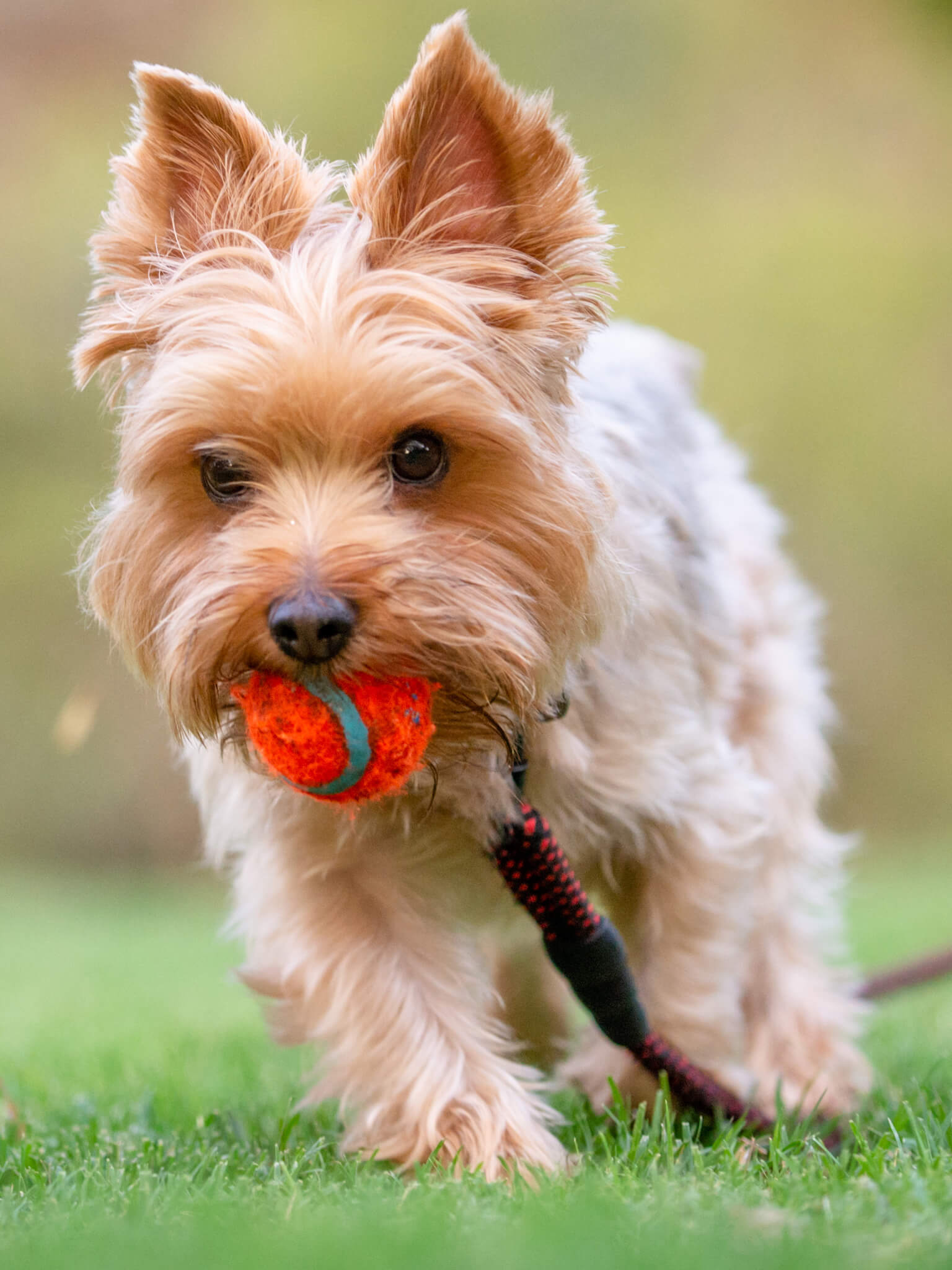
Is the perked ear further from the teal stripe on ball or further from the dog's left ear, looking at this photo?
the teal stripe on ball

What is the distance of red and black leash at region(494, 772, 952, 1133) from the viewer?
354 centimetres

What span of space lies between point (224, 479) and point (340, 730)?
0.63m

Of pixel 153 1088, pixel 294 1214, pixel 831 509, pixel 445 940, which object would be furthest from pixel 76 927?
pixel 831 509

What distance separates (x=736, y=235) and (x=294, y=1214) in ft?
58.4

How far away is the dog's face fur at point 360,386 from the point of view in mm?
3145

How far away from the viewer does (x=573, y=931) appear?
358cm

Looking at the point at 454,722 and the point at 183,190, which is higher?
the point at 183,190

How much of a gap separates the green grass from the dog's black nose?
96 centimetres

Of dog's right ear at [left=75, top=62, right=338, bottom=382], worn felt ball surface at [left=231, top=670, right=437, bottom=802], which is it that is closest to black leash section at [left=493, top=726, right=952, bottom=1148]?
worn felt ball surface at [left=231, top=670, right=437, bottom=802]

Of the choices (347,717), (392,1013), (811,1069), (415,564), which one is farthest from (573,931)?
(811,1069)

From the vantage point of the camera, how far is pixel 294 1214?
277 cm

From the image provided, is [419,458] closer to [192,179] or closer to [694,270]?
[192,179]

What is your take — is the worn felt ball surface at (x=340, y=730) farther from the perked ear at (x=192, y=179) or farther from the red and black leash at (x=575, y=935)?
the perked ear at (x=192, y=179)

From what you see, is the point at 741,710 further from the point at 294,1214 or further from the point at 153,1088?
the point at 294,1214
